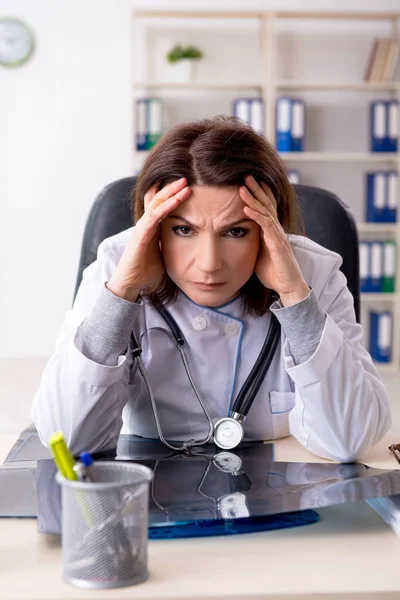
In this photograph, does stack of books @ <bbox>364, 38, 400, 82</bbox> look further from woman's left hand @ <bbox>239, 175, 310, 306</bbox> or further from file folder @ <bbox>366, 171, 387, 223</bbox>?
woman's left hand @ <bbox>239, 175, 310, 306</bbox>

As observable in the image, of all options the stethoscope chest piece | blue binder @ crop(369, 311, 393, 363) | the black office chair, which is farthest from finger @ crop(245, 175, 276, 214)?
blue binder @ crop(369, 311, 393, 363)

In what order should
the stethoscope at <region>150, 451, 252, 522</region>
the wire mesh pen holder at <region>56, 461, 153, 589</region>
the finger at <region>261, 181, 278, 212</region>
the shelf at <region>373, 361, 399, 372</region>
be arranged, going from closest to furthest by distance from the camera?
1. the wire mesh pen holder at <region>56, 461, 153, 589</region>
2. the stethoscope at <region>150, 451, 252, 522</region>
3. the finger at <region>261, 181, 278, 212</region>
4. the shelf at <region>373, 361, 399, 372</region>

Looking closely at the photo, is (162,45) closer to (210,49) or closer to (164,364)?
(210,49)

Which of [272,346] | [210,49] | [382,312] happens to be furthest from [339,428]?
[210,49]

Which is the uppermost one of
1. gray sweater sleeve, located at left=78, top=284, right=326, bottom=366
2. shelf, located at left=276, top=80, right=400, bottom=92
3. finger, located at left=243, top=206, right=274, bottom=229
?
shelf, located at left=276, top=80, right=400, bottom=92

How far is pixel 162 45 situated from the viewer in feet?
16.7

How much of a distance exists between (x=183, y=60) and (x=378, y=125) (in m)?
1.21

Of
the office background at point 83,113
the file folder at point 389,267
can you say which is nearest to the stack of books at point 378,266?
the file folder at point 389,267

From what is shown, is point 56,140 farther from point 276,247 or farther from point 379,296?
point 276,247

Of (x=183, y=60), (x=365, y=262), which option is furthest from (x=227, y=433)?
(x=183, y=60)

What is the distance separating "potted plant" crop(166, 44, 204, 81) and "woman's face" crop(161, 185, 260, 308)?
3.80 m

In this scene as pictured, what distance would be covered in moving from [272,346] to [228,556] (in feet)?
1.96

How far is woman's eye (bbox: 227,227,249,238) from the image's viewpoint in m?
1.30

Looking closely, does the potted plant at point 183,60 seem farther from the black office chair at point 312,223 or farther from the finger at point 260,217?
the finger at point 260,217
